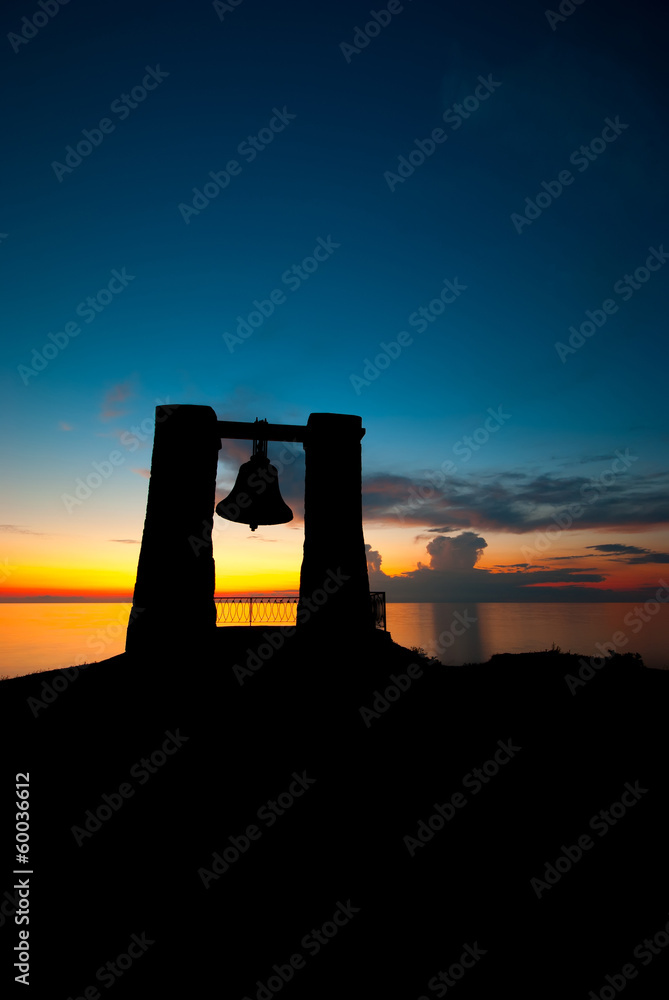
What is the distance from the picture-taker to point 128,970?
9.73ft

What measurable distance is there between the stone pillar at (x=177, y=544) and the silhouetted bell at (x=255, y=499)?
562 mm

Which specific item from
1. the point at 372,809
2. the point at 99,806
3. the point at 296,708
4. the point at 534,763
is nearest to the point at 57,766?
the point at 99,806

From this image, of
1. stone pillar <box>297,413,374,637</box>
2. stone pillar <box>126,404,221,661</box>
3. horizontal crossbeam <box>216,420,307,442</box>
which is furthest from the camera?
horizontal crossbeam <box>216,420,307,442</box>

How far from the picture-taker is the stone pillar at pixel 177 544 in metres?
6.70

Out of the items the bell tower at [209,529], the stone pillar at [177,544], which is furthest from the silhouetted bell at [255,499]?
the stone pillar at [177,544]

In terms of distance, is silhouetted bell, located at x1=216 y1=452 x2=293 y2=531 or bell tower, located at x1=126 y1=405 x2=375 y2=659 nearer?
bell tower, located at x1=126 y1=405 x2=375 y2=659

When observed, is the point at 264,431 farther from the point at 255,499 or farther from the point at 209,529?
the point at 209,529

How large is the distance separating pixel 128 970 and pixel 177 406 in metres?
6.21

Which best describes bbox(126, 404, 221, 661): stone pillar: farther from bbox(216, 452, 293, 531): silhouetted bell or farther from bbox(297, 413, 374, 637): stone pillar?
bbox(297, 413, 374, 637): stone pillar

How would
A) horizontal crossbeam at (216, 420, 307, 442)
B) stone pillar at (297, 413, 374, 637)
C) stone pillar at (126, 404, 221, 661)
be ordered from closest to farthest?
stone pillar at (126, 404, 221, 661)
stone pillar at (297, 413, 374, 637)
horizontal crossbeam at (216, 420, 307, 442)

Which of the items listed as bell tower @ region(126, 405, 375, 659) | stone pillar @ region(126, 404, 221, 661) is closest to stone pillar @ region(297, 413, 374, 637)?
bell tower @ region(126, 405, 375, 659)

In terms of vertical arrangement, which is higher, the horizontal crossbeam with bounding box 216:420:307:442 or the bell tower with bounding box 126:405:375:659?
the horizontal crossbeam with bounding box 216:420:307:442

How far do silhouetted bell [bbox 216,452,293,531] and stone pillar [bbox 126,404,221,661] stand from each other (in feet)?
1.84

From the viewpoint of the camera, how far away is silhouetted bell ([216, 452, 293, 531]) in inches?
305
